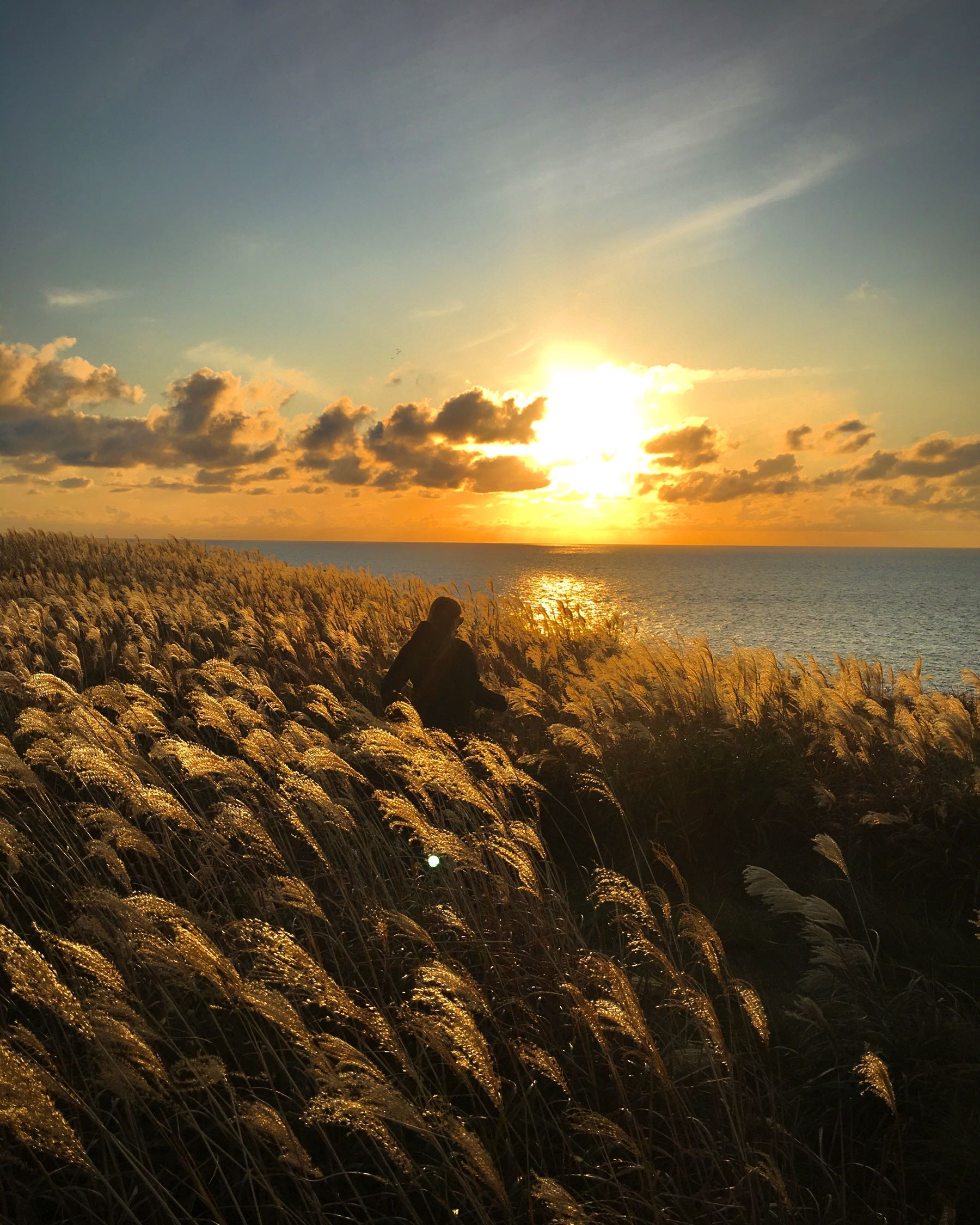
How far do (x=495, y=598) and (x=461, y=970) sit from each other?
11354 mm

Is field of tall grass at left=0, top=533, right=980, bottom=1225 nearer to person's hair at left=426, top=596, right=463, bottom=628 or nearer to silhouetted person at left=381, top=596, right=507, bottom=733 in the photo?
silhouetted person at left=381, top=596, right=507, bottom=733

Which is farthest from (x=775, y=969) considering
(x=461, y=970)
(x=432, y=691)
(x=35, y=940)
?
(x=35, y=940)

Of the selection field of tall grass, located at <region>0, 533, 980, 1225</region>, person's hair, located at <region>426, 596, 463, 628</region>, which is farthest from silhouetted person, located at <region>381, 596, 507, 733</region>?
field of tall grass, located at <region>0, 533, 980, 1225</region>

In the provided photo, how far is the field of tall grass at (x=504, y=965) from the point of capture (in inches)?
87.9

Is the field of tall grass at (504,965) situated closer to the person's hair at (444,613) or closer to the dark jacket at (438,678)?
the dark jacket at (438,678)

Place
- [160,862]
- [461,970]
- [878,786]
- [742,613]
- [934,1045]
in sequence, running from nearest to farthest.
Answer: [461,970]
[934,1045]
[160,862]
[878,786]
[742,613]

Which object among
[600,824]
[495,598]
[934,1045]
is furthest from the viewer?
[495,598]

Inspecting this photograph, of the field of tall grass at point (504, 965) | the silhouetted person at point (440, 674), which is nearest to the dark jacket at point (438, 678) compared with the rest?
the silhouetted person at point (440, 674)

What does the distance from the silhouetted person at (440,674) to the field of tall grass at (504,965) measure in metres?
0.54

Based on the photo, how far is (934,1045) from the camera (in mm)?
3221

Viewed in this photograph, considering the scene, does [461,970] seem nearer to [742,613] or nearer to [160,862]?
[160,862]

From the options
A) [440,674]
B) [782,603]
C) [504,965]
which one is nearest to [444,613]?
[440,674]

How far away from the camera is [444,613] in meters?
6.88

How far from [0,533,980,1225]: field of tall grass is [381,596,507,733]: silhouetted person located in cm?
54
